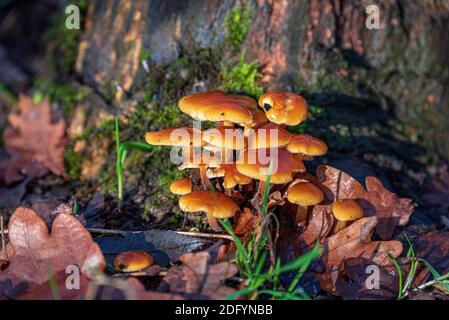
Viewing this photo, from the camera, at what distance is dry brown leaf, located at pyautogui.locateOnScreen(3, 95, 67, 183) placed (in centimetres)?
403

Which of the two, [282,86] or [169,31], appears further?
[169,31]

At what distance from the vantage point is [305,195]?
2430 millimetres

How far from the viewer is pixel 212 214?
7.89 ft

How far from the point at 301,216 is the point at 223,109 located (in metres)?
0.77

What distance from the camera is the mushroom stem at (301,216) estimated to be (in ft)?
8.66

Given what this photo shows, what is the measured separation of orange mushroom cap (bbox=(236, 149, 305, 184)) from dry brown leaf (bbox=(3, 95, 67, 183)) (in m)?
2.20

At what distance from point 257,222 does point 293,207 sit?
0.38 meters

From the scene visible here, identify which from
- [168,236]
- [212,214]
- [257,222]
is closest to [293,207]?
[257,222]

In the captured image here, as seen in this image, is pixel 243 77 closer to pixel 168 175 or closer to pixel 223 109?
pixel 168 175

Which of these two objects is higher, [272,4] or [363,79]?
[272,4]

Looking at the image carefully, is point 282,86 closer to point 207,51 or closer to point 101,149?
point 207,51

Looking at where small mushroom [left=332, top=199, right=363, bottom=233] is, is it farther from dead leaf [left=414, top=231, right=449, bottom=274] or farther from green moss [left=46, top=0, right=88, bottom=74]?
green moss [left=46, top=0, right=88, bottom=74]

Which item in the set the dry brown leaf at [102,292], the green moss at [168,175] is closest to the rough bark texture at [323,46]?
the green moss at [168,175]

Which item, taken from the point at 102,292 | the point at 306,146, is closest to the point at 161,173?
the point at 306,146
